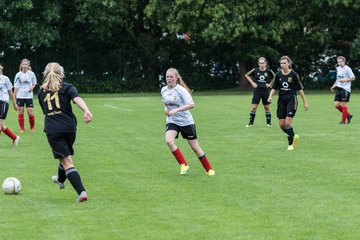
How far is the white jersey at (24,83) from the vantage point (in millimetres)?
22594

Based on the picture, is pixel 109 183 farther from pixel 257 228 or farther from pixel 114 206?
pixel 257 228

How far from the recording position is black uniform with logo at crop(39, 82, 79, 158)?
36.6 ft

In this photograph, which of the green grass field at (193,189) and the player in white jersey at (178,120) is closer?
the green grass field at (193,189)

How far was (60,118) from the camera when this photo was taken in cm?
1120

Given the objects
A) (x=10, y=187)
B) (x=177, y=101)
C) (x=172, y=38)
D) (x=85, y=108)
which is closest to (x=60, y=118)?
(x=85, y=108)

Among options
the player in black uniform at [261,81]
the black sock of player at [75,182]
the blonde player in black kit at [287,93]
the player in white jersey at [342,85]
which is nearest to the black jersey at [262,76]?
the player in black uniform at [261,81]

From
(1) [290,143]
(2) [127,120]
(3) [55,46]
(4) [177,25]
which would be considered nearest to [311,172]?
(1) [290,143]

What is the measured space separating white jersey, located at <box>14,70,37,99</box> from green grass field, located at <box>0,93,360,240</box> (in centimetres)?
142

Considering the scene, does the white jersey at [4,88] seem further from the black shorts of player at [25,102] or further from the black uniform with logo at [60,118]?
the black uniform with logo at [60,118]

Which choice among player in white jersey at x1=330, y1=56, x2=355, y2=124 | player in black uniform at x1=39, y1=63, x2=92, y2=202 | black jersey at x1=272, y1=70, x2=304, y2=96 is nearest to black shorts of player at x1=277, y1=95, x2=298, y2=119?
black jersey at x1=272, y1=70, x2=304, y2=96

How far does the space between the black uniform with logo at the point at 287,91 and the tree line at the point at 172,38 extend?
26283 millimetres

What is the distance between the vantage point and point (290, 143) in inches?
698

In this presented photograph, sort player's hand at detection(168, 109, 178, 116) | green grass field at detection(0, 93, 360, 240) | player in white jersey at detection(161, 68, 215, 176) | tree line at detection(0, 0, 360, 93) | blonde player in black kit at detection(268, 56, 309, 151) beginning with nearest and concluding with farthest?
green grass field at detection(0, 93, 360, 240)
player's hand at detection(168, 109, 178, 116)
player in white jersey at detection(161, 68, 215, 176)
blonde player in black kit at detection(268, 56, 309, 151)
tree line at detection(0, 0, 360, 93)

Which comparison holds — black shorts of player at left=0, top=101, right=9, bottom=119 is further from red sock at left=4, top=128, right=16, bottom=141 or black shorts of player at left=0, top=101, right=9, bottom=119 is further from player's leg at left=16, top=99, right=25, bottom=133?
player's leg at left=16, top=99, right=25, bottom=133
